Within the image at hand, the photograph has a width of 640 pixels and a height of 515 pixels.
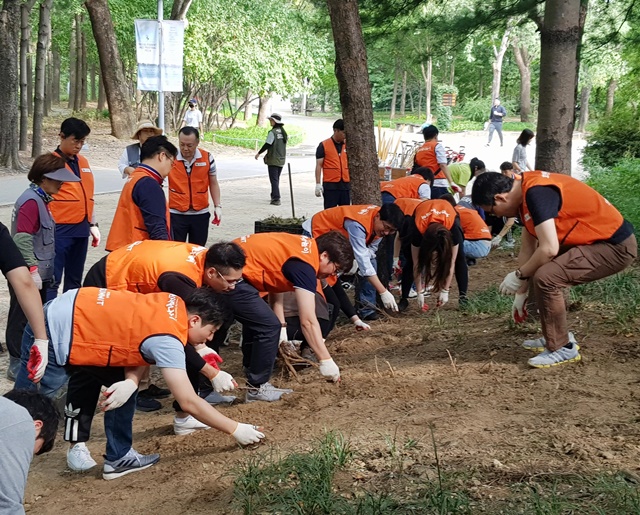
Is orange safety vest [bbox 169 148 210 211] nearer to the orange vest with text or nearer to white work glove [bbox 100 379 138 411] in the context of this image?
the orange vest with text

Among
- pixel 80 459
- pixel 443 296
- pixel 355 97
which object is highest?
pixel 355 97

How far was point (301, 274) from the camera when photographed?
496cm

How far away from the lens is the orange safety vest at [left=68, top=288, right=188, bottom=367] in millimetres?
3762

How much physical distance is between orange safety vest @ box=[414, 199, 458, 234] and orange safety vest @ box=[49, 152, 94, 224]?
9.75 ft

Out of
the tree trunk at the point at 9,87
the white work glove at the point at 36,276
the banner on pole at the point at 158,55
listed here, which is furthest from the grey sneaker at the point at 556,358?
the tree trunk at the point at 9,87

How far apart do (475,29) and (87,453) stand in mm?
6538

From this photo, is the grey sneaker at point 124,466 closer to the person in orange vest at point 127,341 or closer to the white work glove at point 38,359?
the person in orange vest at point 127,341

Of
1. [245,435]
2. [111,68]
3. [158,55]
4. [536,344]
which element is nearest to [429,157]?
[536,344]

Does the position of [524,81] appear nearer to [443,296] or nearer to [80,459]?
[443,296]

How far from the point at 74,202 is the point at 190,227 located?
1411mm

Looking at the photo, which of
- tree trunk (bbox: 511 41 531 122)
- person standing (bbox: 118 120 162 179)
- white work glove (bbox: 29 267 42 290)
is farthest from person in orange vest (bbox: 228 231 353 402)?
tree trunk (bbox: 511 41 531 122)

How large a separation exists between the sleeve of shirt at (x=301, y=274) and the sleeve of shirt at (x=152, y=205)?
1.21m

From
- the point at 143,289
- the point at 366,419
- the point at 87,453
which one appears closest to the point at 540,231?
the point at 366,419

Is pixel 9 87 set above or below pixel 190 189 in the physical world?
above
